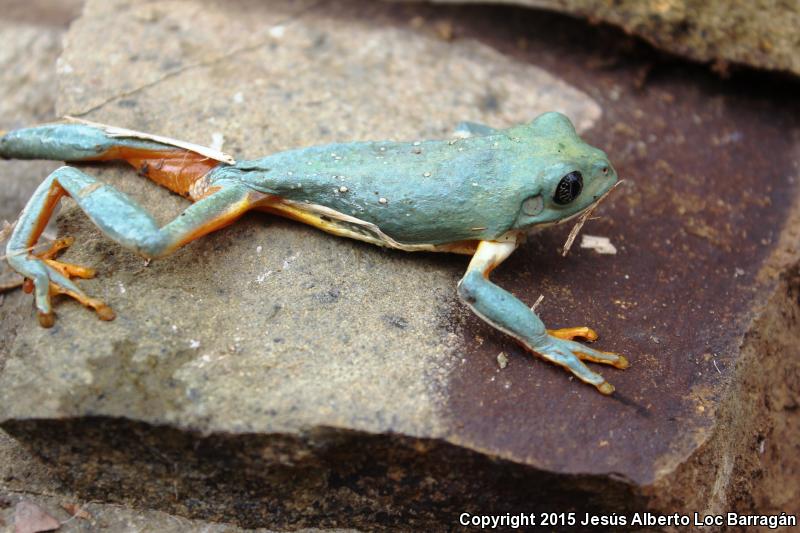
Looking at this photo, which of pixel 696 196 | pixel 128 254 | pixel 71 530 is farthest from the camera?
pixel 696 196

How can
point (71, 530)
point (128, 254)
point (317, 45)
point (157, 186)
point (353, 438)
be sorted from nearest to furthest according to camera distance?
point (353, 438)
point (71, 530)
point (128, 254)
point (157, 186)
point (317, 45)

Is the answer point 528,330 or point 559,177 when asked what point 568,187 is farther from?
point 528,330

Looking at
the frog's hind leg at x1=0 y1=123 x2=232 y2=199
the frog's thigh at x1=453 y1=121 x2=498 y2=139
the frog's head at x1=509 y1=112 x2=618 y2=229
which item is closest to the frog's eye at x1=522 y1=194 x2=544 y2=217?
the frog's head at x1=509 y1=112 x2=618 y2=229

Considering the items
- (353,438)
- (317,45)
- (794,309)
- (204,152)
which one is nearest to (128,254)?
(204,152)

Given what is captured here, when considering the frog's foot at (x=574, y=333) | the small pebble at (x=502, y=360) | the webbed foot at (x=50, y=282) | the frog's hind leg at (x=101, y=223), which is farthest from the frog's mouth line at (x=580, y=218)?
the webbed foot at (x=50, y=282)

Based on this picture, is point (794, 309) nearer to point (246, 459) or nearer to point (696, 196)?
point (696, 196)

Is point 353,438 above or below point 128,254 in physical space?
below
